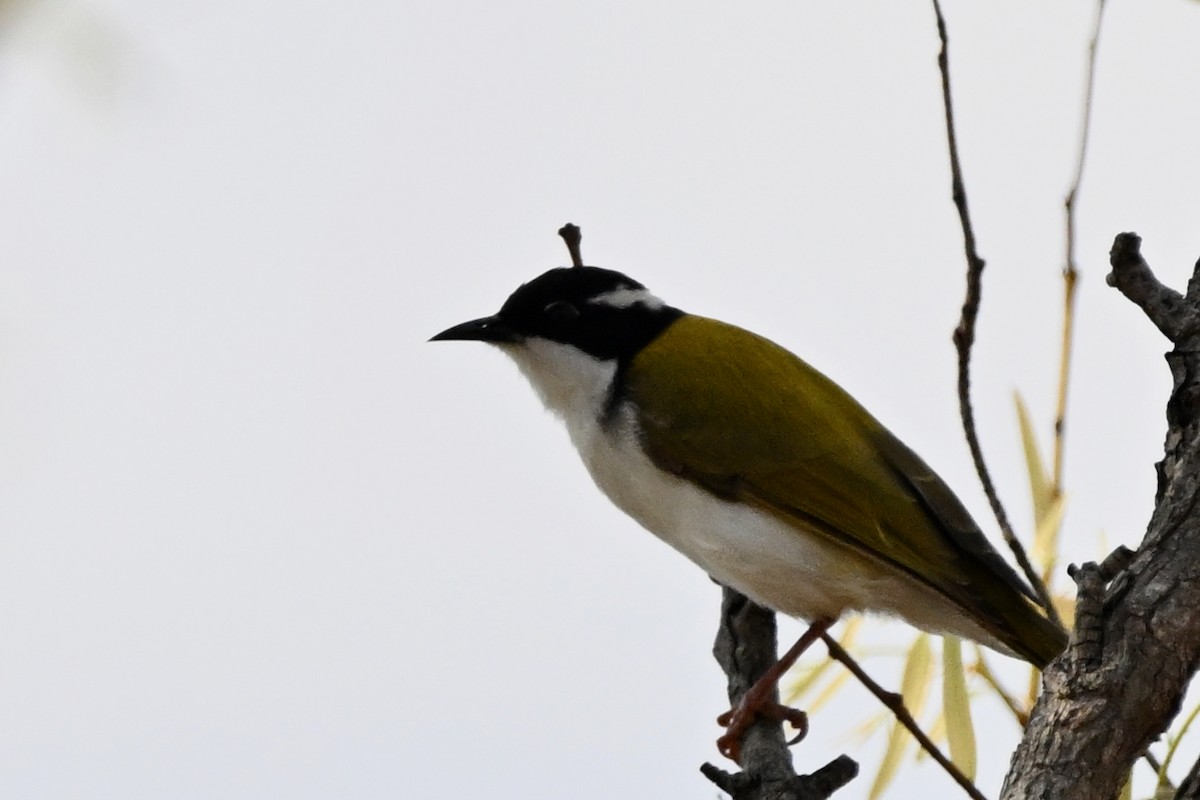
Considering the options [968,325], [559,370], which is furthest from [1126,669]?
[559,370]

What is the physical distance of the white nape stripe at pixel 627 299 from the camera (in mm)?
A: 4676

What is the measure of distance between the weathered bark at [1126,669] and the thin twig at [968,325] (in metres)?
0.75

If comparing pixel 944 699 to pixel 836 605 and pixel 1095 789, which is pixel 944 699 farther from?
pixel 1095 789

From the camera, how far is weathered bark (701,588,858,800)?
124 inches

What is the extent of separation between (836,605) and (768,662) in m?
0.28

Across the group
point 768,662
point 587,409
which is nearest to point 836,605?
point 768,662

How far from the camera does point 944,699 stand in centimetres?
358

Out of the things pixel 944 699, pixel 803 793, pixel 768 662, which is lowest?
pixel 803 793

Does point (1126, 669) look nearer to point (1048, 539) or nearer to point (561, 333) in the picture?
point (1048, 539)

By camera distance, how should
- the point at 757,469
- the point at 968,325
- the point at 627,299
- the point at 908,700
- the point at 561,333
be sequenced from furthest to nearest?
1. the point at 627,299
2. the point at 561,333
3. the point at 757,469
4. the point at 908,700
5. the point at 968,325

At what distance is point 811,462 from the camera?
426 cm

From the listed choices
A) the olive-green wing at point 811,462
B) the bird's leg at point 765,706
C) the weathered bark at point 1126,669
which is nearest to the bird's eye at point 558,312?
the olive-green wing at point 811,462

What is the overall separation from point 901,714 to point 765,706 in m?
0.79

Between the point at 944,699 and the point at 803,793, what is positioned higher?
A: the point at 944,699
